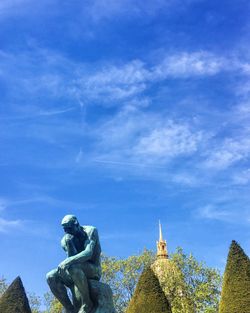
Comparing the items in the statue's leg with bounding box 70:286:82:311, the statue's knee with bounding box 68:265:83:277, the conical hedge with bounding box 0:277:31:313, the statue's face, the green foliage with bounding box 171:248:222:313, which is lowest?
the statue's leg with bounding box 70:286:82:311

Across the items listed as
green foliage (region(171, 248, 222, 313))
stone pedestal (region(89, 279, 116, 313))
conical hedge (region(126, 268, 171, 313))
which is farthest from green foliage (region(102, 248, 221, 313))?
stone pedestal (region(89, 279, 116, 313))

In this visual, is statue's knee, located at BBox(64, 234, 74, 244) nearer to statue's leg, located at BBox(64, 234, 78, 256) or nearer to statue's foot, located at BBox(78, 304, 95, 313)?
statue's leg, located at BBox(64, 234, 78, 256)

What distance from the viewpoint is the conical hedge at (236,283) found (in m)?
19.0

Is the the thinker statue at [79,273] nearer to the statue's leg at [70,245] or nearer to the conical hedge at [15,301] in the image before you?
the statue's leg at [70,245]

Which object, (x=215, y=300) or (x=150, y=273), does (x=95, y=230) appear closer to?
(x=150, y=273)

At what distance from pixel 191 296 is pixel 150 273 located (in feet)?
48.3

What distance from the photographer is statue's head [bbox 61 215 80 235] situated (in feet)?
30.6

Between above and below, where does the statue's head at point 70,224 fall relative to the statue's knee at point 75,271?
above

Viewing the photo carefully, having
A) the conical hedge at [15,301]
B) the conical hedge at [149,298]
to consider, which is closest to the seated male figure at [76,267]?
the conical hedge at [15,301]

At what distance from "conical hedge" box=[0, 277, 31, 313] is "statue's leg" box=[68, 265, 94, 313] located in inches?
385

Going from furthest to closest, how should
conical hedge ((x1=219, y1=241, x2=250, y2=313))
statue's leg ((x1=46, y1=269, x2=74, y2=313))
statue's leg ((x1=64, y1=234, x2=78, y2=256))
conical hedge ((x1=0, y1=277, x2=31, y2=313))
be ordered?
conical hedge ((x1=219, y1=241, x2=250, y2=313)) → conical hedge ((x1=0, y1=277, x2=31, y2=313)) → statue's leg ((x1=64, y1=234, x2=78, y2=256)) → statue's leg ((x1=46, y1=269, x2=74, y2=313))

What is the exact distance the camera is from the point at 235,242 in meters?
20.7

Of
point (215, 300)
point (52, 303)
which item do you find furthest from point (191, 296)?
point (52, 303)

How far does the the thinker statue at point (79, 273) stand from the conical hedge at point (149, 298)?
11775 mm
